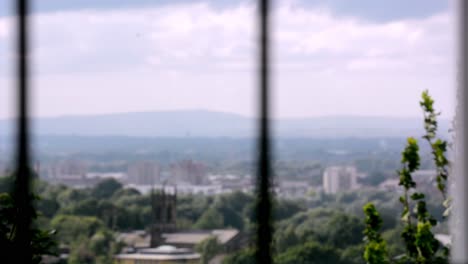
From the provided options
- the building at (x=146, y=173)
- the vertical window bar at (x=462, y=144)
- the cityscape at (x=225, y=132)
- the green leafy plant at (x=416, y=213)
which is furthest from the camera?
the building at (x=146, y=173)

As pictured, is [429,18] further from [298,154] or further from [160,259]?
[160,259]

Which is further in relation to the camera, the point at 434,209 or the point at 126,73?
the point at 126,73

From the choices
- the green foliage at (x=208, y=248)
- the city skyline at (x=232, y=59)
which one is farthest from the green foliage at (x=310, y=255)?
the city skyline at (x=232, y=59)


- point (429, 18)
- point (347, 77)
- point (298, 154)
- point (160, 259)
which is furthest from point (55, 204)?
point (429, 18)

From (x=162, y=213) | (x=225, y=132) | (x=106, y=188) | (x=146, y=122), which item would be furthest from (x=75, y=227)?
(x=225, y=132)

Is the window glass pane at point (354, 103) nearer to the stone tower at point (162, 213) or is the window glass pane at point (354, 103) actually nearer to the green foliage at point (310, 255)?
the green foliage at point (310, 255)

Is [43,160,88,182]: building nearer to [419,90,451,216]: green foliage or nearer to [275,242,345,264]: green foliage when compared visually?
[275,242,345,264]: green foliage
